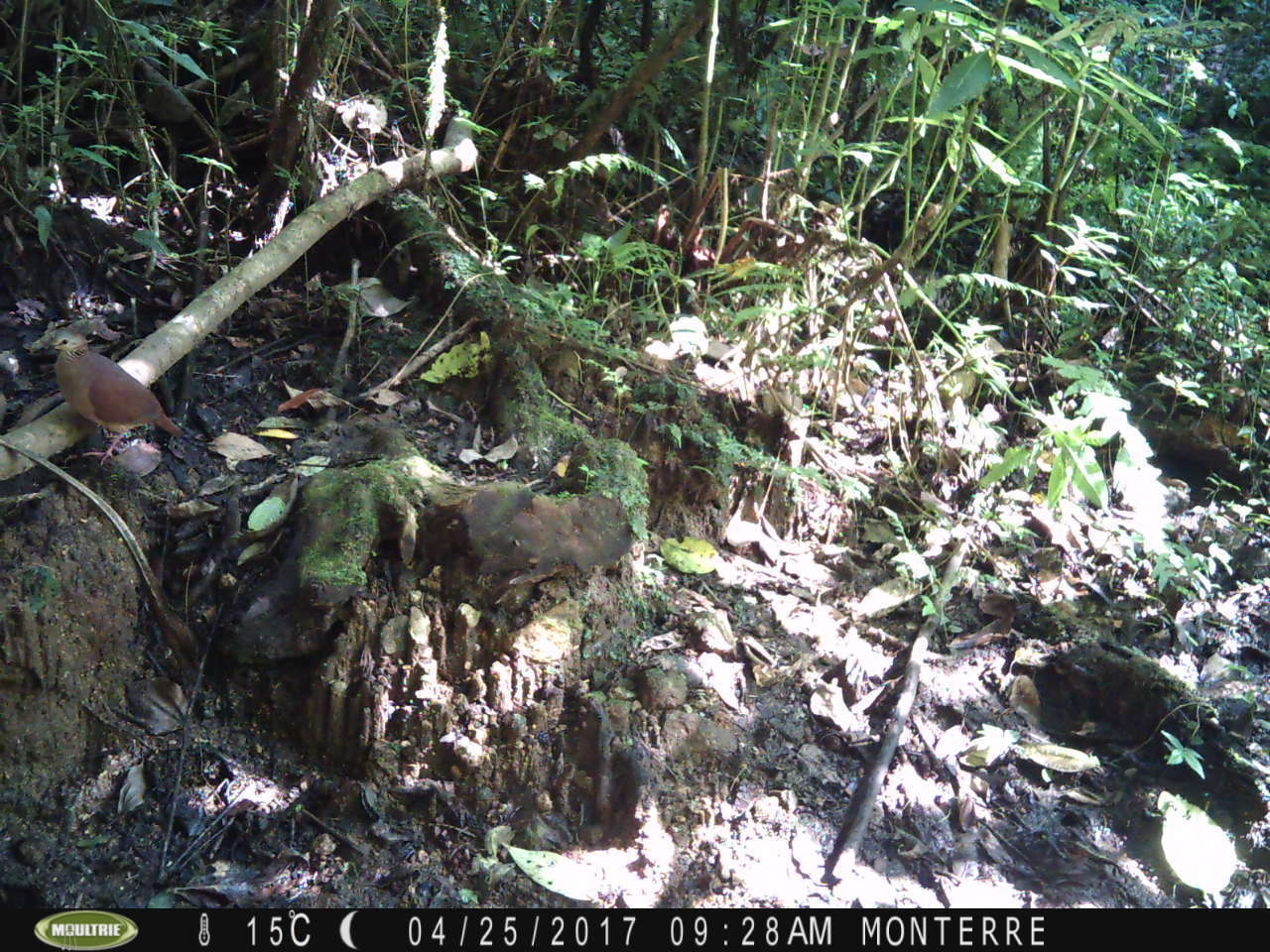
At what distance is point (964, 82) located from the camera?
2.42 metres

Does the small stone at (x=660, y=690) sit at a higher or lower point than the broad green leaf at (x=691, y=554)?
lower

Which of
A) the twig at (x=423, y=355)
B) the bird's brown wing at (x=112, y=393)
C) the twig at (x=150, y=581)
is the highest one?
the bird's brown wing at (x=112, y=393)

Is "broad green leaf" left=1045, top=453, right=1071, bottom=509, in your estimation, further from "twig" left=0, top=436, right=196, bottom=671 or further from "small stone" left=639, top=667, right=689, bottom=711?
"twig" left=0, top=436, right=196, bottom=671

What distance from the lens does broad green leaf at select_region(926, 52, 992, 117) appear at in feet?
7.86

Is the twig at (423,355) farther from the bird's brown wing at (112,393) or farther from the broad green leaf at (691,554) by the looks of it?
the broad green leaf at (691,554)

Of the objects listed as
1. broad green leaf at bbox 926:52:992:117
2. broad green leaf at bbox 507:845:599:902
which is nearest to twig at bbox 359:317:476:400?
broad green leaf at bbox 507:845:599:902

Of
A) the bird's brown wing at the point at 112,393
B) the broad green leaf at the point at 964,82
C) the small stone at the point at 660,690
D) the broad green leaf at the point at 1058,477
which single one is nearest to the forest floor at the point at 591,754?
the small stone at the point at 660,690

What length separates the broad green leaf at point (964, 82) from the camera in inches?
94.3
